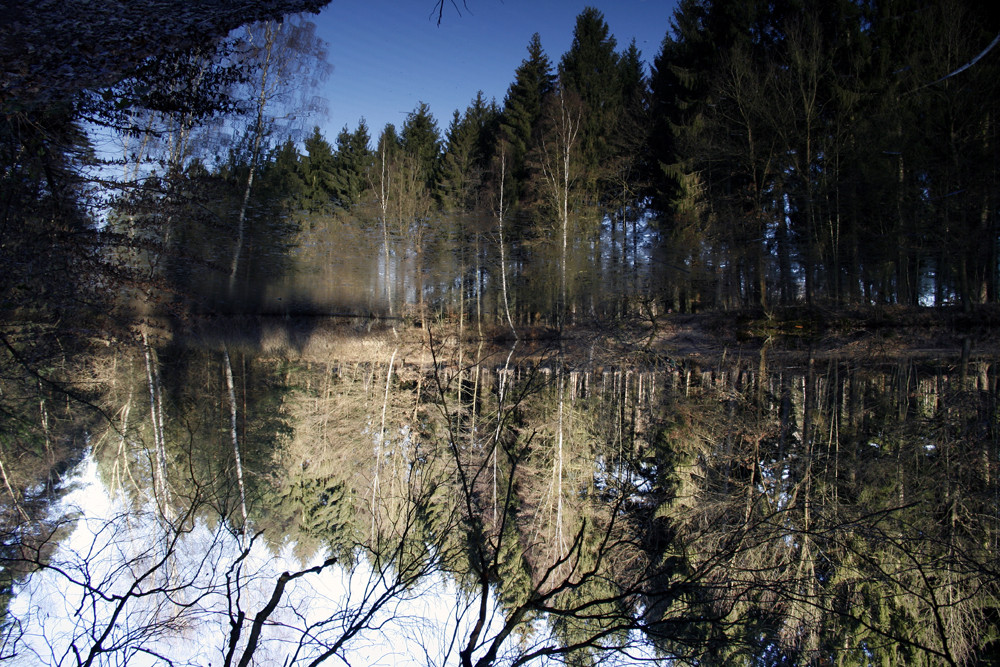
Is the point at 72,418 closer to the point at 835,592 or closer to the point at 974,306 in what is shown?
the point at 835,592

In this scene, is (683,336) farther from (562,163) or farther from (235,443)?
(235,443)

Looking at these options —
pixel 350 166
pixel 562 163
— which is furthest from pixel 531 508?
pixel 350 166

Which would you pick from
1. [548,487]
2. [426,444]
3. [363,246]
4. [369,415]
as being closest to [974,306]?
[548,487]

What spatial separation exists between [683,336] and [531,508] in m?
5.58

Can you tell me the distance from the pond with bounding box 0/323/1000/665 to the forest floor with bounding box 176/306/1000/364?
0.91 meters

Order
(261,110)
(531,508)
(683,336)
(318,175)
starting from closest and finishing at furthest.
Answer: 1. (531,508)
2. (261,110)
3. (683,336)
4. (318,175)

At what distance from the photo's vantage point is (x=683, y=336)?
8594 millimetres

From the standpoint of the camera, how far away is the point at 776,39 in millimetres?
9594

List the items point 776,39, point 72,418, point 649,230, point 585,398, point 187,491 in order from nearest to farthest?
point 187,491
point 72,418
point 585,398
point 776,39
point 649,230

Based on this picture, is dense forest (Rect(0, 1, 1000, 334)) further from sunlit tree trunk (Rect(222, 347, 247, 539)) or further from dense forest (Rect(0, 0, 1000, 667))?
sunlit tree trunk (Rect(222, 347, 247, 539))

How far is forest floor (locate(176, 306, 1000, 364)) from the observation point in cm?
717

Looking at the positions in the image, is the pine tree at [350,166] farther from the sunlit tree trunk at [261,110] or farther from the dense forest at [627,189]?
the sunlit tree trunk at [261,110]

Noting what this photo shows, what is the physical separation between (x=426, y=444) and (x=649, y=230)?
791 centimetres

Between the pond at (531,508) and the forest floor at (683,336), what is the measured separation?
909 mm
